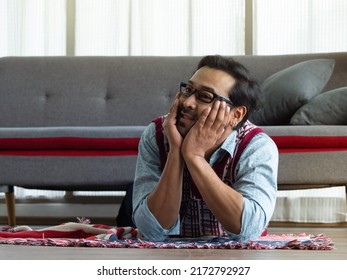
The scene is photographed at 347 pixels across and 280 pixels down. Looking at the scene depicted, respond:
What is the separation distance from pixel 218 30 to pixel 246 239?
2.60 meters

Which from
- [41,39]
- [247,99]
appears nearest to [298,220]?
[41,39]

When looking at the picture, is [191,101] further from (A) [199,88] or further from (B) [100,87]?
(B) [100,87]

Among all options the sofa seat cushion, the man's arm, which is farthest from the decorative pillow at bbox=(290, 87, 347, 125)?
the man's arm

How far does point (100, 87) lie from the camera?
3836mm

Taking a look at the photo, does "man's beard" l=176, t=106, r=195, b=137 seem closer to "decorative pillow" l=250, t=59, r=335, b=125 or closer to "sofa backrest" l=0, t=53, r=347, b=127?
"decorative pillow" l=250, t=59, r=335, b=125

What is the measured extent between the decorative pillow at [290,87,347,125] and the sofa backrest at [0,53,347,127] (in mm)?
433

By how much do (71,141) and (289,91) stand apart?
3.39ft

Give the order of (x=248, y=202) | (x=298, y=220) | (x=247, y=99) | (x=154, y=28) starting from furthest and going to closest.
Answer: (x=154, y=28) → (x=298, y=220) → (x=247, y=99) → (x=248, y=202)

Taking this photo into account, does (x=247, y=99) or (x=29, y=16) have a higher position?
(x=29, y=16)

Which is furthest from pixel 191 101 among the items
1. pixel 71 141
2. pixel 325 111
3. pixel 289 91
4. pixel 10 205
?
pixel 10 205

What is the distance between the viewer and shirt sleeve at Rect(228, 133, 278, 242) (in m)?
1.76
